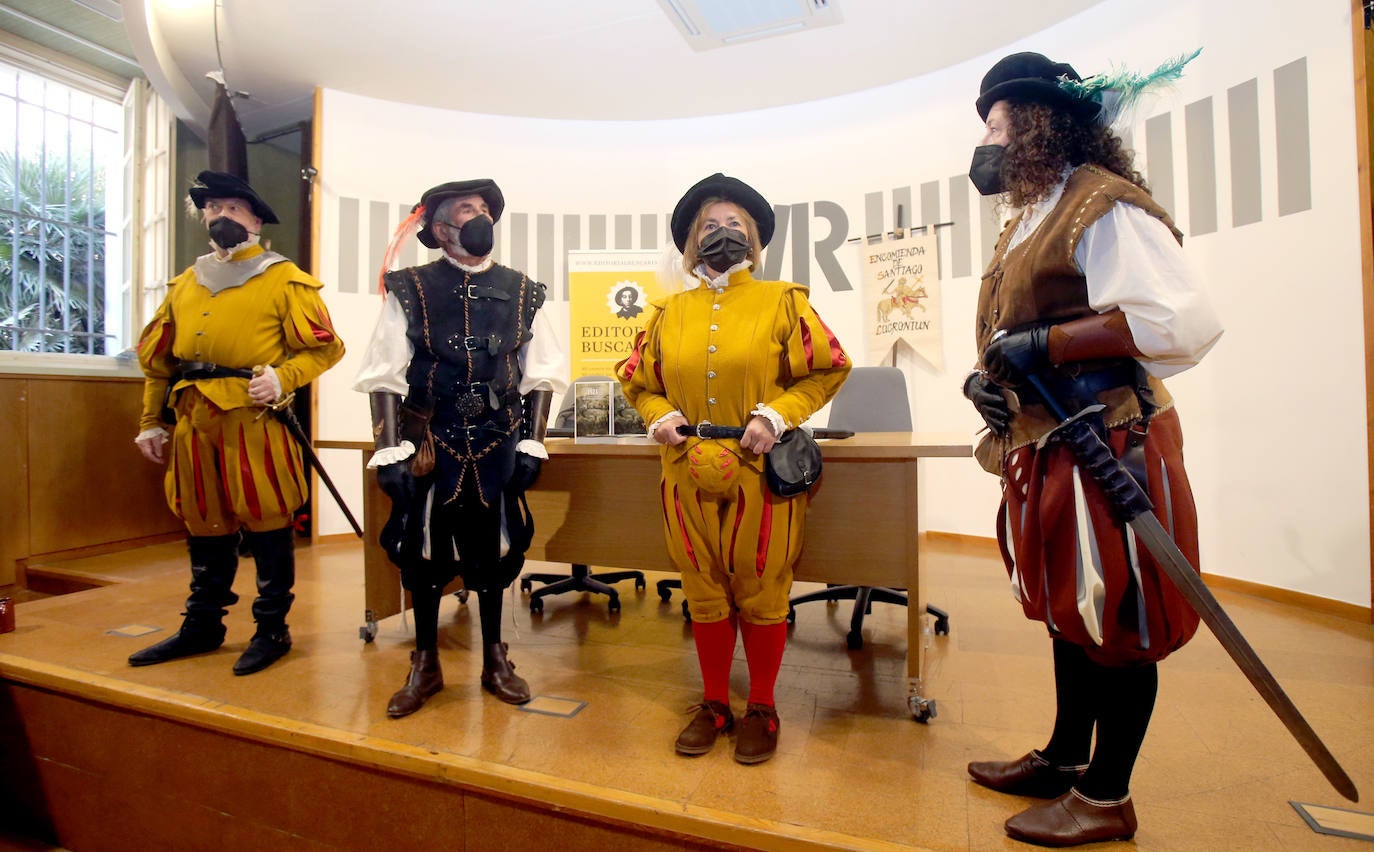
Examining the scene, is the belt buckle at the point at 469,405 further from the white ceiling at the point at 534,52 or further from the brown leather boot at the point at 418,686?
the white ceiling at the point at 534,52

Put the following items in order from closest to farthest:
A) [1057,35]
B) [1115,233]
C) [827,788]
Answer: [1115,233] → [827,788] → [1057,35]

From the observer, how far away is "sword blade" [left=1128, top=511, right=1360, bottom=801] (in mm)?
1179

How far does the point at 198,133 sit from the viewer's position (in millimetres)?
5023

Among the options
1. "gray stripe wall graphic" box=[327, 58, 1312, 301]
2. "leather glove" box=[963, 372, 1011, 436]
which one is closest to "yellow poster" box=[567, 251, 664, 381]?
"gray stripe wall graphic" box=[327, 58, 1312, 301]

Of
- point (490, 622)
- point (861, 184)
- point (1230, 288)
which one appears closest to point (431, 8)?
point (861, 184)

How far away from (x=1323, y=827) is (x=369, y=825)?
213 cm

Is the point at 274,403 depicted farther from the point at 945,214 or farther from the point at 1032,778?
the point at 945,214

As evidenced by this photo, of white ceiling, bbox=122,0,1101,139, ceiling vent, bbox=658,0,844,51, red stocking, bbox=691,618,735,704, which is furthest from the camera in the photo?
white ceiling, bbox=122,0,1101,139

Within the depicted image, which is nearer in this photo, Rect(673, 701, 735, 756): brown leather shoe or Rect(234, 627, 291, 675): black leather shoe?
Rect(673, 701, 735, 756): brown leather shoe

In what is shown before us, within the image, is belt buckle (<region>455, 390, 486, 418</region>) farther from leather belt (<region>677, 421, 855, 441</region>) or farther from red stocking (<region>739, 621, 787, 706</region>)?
red stocking (<region>739, 621, 787, 706</region>)

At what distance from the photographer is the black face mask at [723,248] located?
5.84 feet

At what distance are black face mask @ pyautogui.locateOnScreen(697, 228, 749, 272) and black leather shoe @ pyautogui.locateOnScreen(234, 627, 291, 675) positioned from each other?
77.9 inches

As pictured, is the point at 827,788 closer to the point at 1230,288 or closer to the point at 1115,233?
the point at 1115,233

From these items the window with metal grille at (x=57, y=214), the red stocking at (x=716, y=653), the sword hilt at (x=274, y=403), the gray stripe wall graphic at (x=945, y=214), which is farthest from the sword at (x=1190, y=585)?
the window with metal grille at (x=57, y=214)
